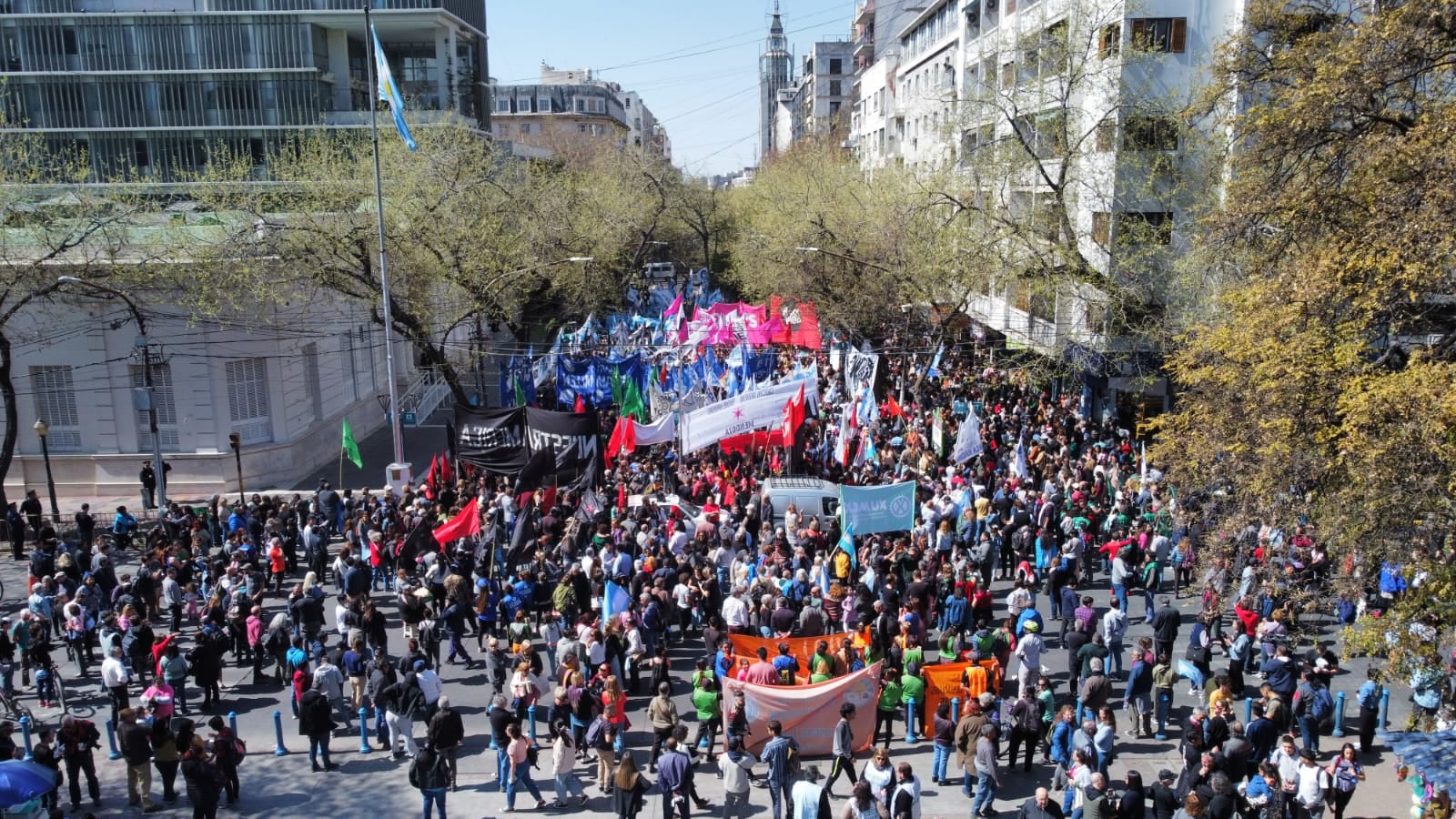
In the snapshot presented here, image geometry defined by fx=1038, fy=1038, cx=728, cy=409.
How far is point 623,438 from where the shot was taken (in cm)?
2298

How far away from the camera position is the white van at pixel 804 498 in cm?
2005

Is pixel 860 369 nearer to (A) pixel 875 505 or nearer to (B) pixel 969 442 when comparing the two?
(B) pixel 969 442

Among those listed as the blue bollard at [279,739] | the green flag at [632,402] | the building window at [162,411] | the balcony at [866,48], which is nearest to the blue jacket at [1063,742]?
the blue bollard at [279,739]

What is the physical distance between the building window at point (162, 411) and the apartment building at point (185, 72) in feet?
65.2

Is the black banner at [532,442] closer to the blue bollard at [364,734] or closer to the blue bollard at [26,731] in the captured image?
the blue bollard at [364,734]

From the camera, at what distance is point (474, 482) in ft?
74.7

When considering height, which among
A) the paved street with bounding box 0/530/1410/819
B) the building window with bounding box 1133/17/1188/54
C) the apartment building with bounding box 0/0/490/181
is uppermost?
the apartment building with bounding box 0/0/490/181

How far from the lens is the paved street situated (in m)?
11.8

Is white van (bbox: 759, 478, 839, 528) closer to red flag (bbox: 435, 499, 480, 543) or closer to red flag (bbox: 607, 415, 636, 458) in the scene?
red flag (bbox: 607, 415, 636, 458)

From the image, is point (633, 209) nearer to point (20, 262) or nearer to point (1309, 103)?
point (20, 262)

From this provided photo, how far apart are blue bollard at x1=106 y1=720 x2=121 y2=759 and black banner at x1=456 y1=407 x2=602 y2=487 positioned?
8492mm

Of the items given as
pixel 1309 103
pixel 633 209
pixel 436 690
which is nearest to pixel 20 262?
pixel 436 690

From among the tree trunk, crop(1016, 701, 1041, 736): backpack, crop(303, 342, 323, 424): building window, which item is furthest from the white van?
the tree trunk

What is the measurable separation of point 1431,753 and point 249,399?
1052 inches
